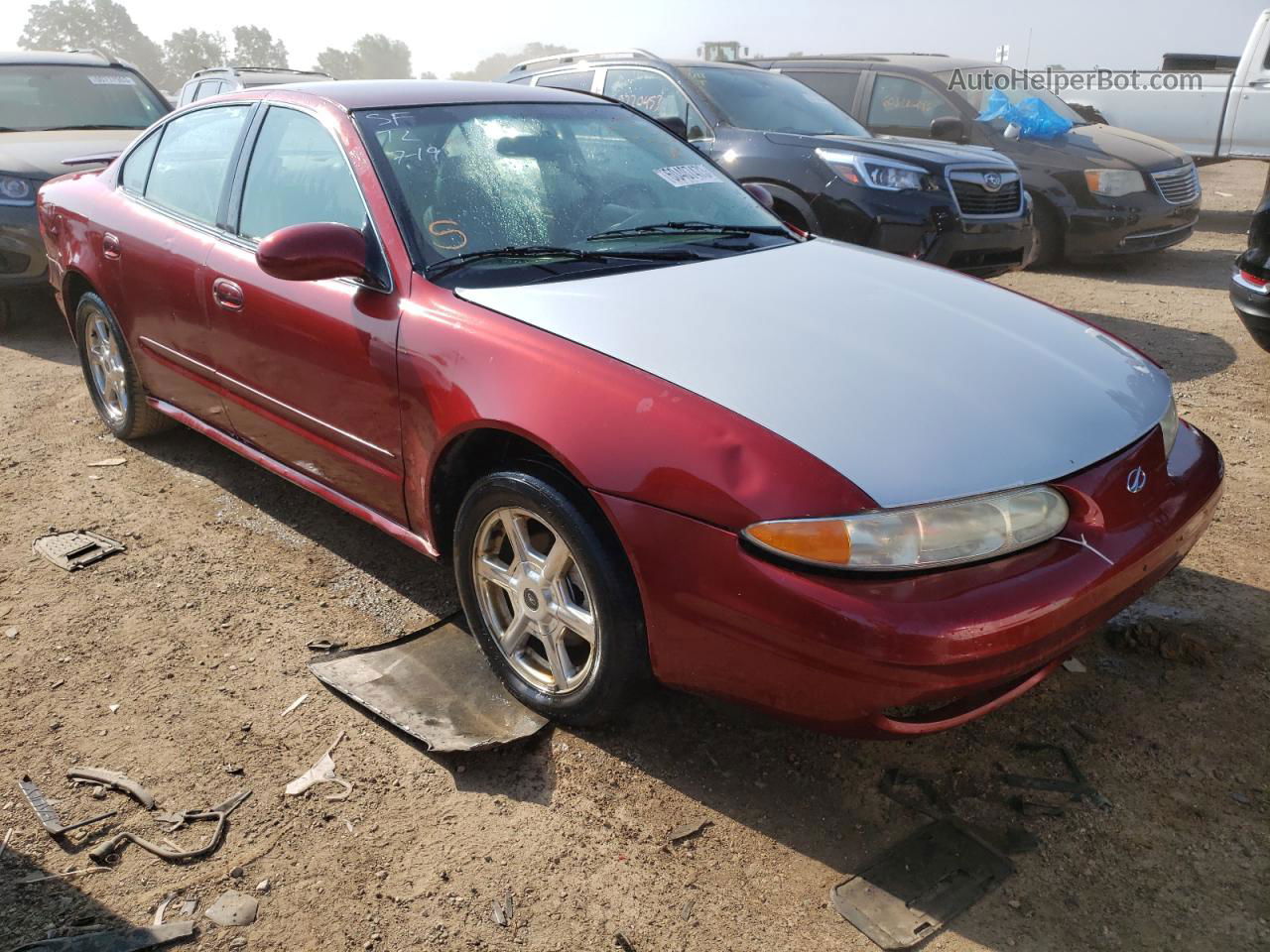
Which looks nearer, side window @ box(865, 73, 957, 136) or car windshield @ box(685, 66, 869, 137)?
car windshield @ box(685, 66, 869, 137)

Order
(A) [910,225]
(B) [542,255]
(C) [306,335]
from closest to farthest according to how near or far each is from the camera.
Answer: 1. (B) [542,255]
2. (C) [306,335]
3. (A) [910,225]

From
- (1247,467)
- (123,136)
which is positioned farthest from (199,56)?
(1247,467)

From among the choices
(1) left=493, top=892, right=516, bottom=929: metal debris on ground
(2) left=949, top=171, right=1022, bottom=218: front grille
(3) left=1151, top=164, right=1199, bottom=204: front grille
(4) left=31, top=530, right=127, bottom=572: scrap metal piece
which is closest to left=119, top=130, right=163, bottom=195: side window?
(4) left=31, top=530, right=127, bottom=572: scrap metal piece

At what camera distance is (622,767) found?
2.62m

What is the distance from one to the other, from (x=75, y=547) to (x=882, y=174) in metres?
4.78

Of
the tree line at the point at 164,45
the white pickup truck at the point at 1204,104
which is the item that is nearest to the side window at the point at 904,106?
the white pickup truck at the point at 1204,104

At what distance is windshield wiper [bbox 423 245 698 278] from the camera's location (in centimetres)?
290

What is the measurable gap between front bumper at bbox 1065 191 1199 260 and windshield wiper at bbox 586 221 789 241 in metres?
5.83

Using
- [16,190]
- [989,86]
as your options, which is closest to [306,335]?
[16,190]

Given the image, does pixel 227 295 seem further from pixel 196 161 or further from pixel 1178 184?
pixel 1178 184

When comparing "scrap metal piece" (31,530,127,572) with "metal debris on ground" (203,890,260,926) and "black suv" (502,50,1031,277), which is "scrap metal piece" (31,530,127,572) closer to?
"metal debris on ground" (203,890,260,926)

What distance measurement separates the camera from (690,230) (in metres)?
3.38

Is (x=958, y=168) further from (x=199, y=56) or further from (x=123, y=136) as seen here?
(x=199, y=56)

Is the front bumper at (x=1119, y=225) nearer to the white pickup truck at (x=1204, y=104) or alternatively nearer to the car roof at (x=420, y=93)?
the white pickup truck at (x=1204, y=104)
